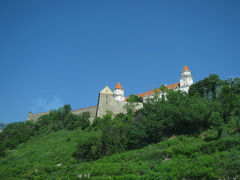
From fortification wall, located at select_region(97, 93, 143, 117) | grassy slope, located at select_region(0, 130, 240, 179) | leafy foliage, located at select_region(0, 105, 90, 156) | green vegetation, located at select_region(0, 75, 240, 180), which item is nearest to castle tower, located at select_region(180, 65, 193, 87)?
fortification wall, located at select_region(97, 93, 143, 117)

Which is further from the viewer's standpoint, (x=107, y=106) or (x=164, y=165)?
(x=107, y=106)

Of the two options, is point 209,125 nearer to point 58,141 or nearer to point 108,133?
point 108,133

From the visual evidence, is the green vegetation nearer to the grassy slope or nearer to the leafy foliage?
the grassy slope

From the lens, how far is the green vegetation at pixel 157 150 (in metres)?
17.0

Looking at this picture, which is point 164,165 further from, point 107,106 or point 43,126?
point 43,126

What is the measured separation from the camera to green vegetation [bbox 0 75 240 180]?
16984mm

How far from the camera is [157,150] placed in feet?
71.4

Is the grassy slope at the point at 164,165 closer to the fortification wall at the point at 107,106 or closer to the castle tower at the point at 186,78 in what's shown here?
the fortification wall at the point at 107,106

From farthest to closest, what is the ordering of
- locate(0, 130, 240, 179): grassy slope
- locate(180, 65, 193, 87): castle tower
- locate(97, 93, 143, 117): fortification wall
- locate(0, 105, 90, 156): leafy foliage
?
locate(180, 65, 193, 87): castle tower
locate(97, 93, 143, 117): fortification wall
locate(0, 105, 90, 156): leafy foliage
locate(0, 130, 240, 179): grassy slope

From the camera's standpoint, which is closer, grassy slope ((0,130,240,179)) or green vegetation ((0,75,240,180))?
grassy slope ((0,130,240,179))

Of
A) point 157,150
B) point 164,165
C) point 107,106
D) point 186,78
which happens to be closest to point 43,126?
point 107,106

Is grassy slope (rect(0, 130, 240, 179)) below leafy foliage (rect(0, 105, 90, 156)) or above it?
below

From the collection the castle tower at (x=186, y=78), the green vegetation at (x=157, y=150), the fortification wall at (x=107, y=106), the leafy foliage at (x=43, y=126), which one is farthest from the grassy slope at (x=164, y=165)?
the castle tower at (x=186, y=78)

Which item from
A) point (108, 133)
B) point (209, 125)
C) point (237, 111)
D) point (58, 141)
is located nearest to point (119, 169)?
point (108, 133)
